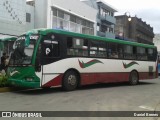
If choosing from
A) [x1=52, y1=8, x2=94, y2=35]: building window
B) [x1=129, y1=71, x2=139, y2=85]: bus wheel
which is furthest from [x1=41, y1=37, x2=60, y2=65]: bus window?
[x1=52, y1=8, x2=94, y2=35]: building window

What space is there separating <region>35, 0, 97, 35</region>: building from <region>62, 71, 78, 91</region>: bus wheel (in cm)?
1549

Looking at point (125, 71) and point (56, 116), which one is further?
point (125, 71)

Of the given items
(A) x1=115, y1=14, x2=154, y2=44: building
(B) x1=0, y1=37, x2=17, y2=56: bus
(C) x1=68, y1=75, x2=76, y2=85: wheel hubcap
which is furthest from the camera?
(A) x1=115, y1=14, x2=154, y2=44: building

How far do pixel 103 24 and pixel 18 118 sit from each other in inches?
1771

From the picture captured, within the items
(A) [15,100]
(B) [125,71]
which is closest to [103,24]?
(B) [125,71]

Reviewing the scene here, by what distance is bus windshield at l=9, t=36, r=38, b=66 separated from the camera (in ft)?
42.0

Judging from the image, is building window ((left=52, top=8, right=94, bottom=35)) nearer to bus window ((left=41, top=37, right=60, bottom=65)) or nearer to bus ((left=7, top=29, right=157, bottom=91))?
bus ((left=7, top=29, right=157, bottom=91))

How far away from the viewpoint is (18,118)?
7.80 m

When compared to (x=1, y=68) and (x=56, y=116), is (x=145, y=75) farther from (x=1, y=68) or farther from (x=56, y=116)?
(x=56, y=116)

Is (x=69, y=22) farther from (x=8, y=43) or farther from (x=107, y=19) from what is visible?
(x=107, y=19)

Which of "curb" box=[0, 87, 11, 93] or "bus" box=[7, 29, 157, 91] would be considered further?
"curb" box=[0, 87, 11, 93]

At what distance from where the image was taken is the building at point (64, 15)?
96.0 ft

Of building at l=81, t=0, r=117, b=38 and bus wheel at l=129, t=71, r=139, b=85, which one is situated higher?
building at l=81, t=0, r=117, b=38

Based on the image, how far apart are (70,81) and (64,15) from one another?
18893mm
